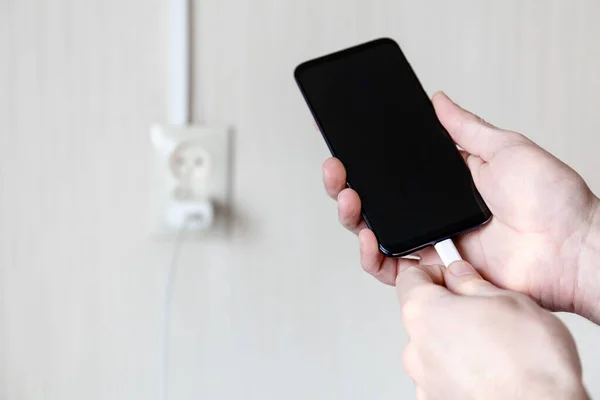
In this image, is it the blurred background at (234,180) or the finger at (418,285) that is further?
the blurred background at (234,180)

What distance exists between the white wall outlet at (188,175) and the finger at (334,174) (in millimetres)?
140

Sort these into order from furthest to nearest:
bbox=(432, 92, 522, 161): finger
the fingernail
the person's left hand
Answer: bbox=(432, 92, 522, 161): finger, the fingernail, the person's left hand

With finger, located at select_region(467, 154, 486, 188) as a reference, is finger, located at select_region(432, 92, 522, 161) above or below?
above

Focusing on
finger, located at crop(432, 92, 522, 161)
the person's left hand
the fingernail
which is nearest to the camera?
the person's left hand

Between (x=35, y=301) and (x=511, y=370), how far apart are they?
19.8 inches

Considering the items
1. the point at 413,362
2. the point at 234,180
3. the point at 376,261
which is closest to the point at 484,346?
the point at 413,362

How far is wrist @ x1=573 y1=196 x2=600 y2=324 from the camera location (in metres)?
0.55

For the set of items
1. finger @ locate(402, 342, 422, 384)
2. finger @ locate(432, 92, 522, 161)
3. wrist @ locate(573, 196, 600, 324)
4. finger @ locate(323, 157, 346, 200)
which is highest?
finger @ locate(432, 92, 522, 161)

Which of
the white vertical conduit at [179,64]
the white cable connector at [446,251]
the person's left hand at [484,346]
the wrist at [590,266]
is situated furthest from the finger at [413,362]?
the white vertical conduit at [179,64]

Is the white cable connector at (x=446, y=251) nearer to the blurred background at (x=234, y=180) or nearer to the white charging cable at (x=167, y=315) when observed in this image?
the blurred background at (x=234, y=180)

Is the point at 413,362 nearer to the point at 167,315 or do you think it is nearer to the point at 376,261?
the point at 376,261

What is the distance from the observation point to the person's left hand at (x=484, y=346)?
0.35m

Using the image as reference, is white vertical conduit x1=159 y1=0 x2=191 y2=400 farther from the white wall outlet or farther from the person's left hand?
the person's left hand

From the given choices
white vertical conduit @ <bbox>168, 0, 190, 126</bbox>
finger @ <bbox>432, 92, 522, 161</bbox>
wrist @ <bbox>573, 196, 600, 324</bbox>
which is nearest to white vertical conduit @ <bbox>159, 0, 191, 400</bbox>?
white vertical conduit @ <bbox>168, 0, 190, 126</bbox>
